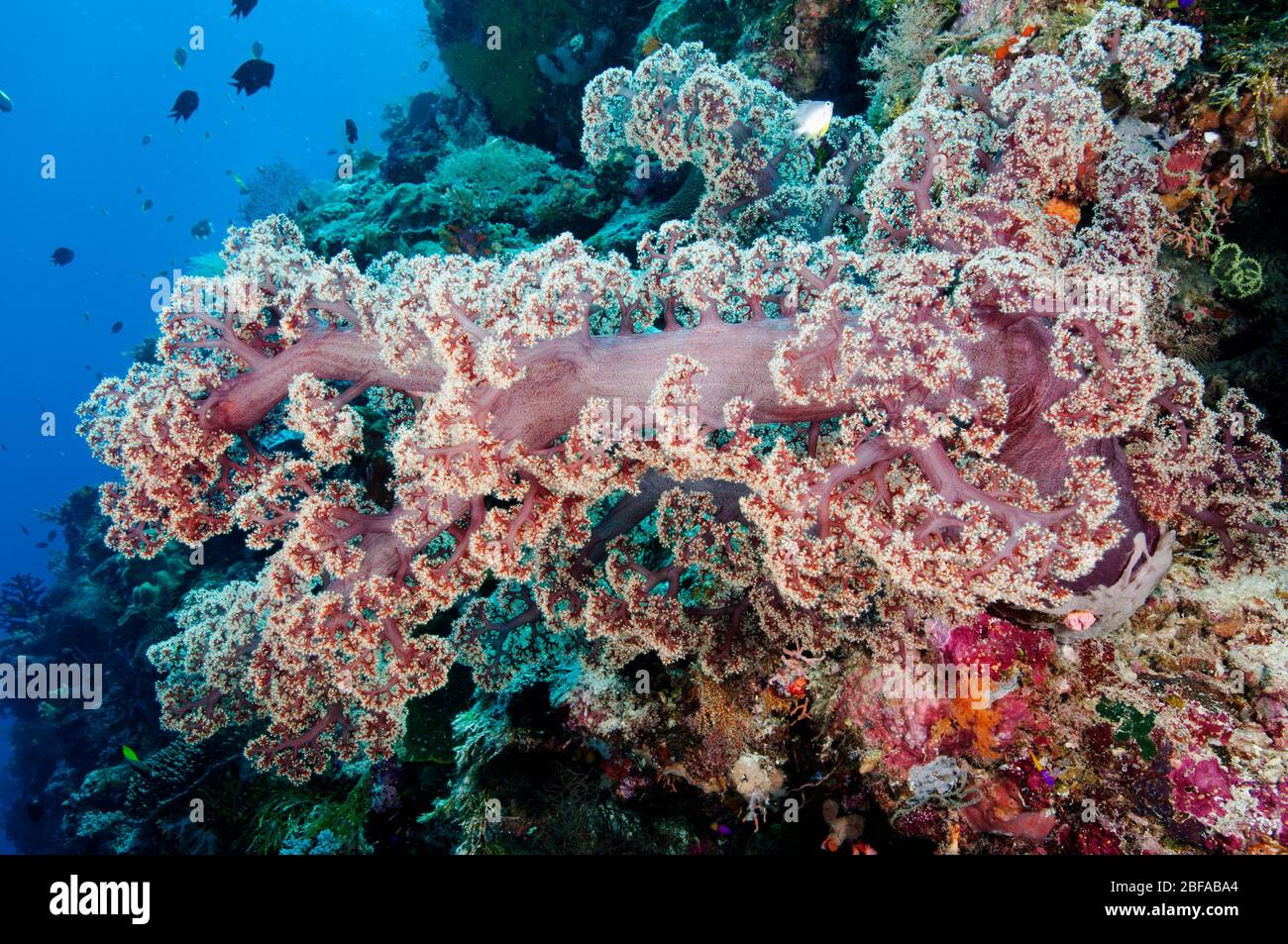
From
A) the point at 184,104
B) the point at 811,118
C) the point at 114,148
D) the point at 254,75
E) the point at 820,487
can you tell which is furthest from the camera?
the point at 114,148

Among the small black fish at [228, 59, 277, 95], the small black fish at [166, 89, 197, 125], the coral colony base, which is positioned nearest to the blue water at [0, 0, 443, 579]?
the small black fish at [166, 89, 197, 125]

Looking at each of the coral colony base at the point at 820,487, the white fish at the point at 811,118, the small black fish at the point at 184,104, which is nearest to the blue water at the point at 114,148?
the small black fish at the point at 184,104

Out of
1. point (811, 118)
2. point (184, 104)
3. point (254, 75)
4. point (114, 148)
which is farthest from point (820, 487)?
point (114, 148)

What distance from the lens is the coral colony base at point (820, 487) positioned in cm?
310

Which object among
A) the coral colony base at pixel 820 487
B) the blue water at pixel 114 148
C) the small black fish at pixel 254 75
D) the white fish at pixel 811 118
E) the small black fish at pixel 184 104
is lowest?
the coral colony base at pixel 820 487

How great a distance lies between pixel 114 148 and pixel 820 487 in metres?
140

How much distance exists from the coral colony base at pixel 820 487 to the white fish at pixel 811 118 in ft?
3.01

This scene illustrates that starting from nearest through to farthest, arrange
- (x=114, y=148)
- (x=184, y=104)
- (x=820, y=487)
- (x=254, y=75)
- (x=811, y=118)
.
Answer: (x=820, y=487) < (x=811, y=118) < (x=254, y=75) < (x=184, y=104) < (x=114, y=148)

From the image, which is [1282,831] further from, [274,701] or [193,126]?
[193,126]

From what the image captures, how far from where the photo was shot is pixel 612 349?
3.56 m

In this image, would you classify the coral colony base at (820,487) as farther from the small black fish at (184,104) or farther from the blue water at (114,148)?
the blue water at (114,148)

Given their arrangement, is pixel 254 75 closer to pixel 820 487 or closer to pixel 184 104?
pixel 184 104

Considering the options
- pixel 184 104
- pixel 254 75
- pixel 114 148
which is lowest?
pixel 254 75

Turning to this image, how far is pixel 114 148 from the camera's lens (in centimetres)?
9969
